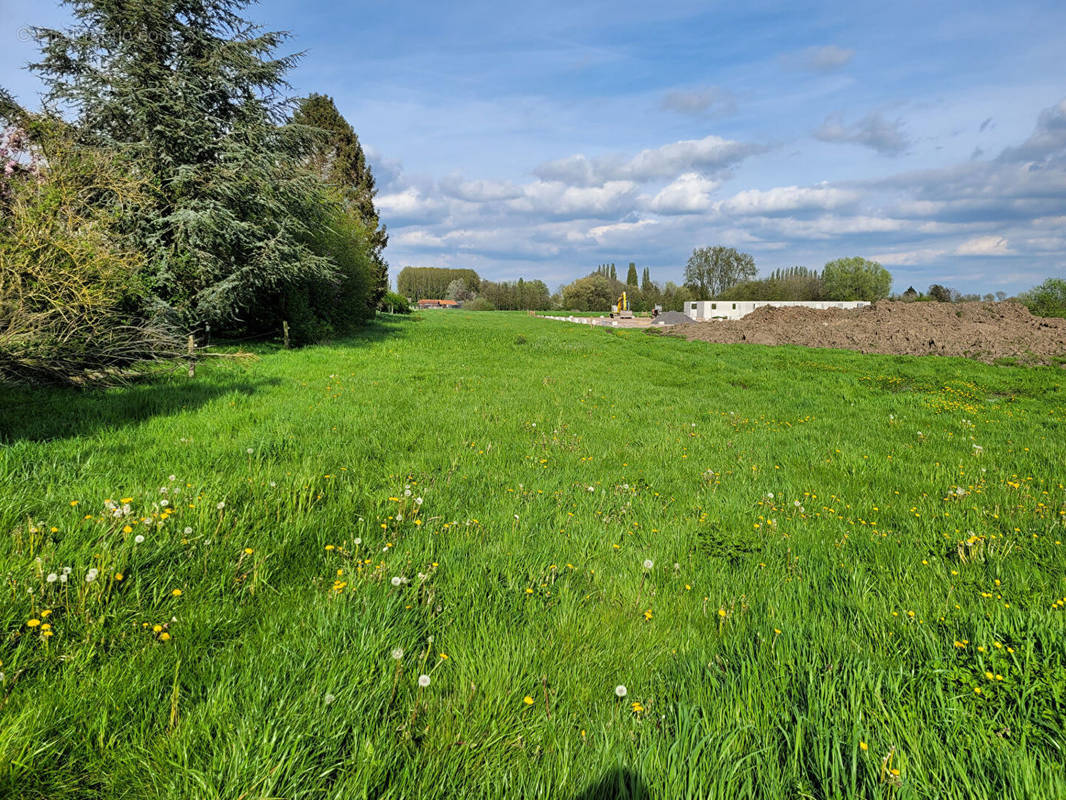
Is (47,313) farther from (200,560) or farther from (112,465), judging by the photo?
(200,560)

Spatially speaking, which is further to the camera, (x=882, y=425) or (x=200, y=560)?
(x=882, y=425)

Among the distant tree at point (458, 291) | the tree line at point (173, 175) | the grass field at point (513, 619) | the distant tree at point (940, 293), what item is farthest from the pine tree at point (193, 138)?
the distant tree at point (458, 291)

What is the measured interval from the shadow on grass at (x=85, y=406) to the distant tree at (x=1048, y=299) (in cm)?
3901

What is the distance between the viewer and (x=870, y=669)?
2207mm

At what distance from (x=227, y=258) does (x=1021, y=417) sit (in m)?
22.0

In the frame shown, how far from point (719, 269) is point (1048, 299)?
79.0 m

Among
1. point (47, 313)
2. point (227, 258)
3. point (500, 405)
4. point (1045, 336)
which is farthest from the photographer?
point (1045, 336)

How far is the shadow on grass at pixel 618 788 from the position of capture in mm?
1732

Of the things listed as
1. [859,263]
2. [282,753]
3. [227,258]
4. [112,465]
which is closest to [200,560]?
[282,753]

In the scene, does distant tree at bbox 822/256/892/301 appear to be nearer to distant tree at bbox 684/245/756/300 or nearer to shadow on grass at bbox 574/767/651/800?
distant tree at bbox 684/245/756/300

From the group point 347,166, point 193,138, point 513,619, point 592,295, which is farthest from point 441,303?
point 513,619

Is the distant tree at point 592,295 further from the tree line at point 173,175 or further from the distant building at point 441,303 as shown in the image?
the tree line at point 173,175

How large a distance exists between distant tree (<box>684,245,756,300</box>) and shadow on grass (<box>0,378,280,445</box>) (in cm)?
10385

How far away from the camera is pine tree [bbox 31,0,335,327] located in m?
14.6
